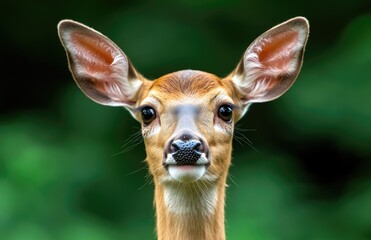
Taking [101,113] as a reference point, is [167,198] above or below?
below

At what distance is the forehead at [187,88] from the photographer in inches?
234

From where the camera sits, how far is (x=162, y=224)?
6.00 meters

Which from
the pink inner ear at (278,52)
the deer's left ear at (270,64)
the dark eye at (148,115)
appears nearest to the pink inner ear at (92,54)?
the dark eye at (148,115)

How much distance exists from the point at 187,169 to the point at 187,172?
0.5 inches

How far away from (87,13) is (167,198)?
2967 millimetres

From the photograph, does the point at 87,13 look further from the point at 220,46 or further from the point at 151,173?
the point at 151,173

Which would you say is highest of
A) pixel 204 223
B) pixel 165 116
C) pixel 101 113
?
pixel 101 113

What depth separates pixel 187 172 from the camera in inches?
218

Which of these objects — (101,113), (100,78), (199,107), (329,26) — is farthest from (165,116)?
(329,26)

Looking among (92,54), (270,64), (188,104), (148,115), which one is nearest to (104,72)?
(92,54)

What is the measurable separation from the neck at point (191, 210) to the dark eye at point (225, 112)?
0.28 metres

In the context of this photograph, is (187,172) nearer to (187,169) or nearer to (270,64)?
(187,169)

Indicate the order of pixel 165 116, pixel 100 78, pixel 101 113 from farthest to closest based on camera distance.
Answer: pixel 101 113 → pixel 100 78 → pixel 165 116

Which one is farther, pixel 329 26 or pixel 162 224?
pixel 329 26
